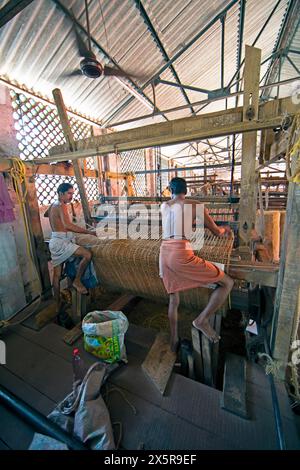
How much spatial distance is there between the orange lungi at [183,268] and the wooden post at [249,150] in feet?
2.04

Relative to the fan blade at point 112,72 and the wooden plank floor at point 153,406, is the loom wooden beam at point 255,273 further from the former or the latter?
the fan blade at point 112,72

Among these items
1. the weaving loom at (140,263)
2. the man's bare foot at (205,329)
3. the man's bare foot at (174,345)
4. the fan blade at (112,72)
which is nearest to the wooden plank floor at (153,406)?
the man's bare foot at (174,345)

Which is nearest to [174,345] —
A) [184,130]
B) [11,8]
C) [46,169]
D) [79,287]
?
[79,287]

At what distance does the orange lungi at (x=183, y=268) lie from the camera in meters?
1.67

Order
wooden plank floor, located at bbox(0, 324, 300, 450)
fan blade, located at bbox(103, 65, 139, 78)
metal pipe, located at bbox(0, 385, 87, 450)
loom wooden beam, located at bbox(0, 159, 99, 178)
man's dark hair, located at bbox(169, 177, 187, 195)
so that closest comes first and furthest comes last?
metal pipe, located at bbox(0, 385, 87, 450) → wooden plank floor, located at bbox(0, 324, 300, 450) → man's dark hair, located at bbox(169, 177, 187, 195) → loom wooden beam, located at bbox(0, 159, 99, 178) → fan blade, located at bbox(103, 65, 139, 78)

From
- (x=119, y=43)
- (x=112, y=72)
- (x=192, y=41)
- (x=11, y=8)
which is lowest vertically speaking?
(x=11, y=8)

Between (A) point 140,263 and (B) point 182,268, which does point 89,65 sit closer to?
(A) point 140,263

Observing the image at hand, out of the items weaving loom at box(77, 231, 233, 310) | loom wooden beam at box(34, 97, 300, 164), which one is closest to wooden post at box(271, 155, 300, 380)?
weaving loom at box(77, 231, 233, 310)

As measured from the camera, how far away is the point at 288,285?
1.47 metres

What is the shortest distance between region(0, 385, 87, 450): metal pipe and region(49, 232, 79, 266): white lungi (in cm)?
134

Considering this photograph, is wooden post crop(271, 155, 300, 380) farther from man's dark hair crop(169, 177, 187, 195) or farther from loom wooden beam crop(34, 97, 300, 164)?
man's dark hair crop(169, 177, 187, 195)

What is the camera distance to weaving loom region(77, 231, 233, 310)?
1961 mm

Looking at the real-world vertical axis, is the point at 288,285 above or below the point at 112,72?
below

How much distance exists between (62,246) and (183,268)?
5.36ft
